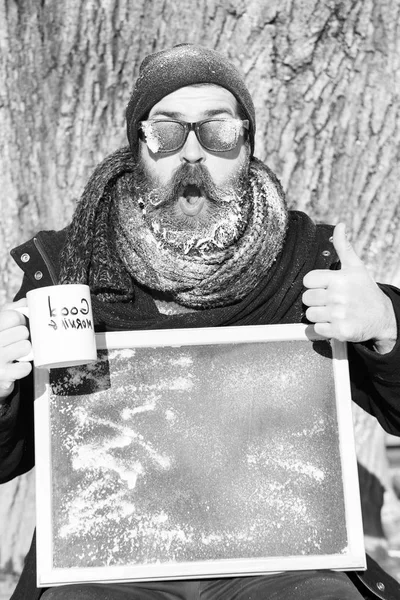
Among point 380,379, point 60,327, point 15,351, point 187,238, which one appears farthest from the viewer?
point 187,238

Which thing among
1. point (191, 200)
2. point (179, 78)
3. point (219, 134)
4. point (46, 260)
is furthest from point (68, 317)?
point (179, 78)

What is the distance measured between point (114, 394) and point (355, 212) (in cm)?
178

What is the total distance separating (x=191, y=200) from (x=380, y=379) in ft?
2.60

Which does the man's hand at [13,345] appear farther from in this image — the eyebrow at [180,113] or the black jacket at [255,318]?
the eyebrow at [180,113]

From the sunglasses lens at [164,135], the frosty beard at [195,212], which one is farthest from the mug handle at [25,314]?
the sunglasses lens at [164,135]

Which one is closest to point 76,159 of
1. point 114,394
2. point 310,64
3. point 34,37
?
point 34,37

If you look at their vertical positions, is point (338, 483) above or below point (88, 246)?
below

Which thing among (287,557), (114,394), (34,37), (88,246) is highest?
(34,37)

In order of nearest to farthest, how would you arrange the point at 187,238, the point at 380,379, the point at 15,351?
the point at 15,351, the point at 380,379, the point at 187,238

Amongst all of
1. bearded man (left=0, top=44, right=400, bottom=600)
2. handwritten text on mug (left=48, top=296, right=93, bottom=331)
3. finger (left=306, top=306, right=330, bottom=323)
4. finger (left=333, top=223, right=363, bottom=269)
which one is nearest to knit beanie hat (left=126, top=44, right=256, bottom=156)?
bearded man (left=0, top=44, right=400, bottom=600)

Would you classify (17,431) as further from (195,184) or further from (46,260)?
(195,184)

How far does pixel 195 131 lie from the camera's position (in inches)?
110

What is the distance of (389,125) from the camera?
3803mm

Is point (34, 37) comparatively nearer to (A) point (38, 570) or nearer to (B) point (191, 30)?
(B) point (191, 30)
